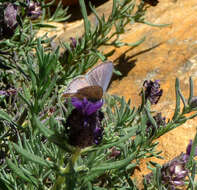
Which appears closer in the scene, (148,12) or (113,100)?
(113,100)

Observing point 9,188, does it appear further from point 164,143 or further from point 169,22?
point 169,22

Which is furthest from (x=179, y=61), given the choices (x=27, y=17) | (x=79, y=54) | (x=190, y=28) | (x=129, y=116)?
(x=27, y=17)

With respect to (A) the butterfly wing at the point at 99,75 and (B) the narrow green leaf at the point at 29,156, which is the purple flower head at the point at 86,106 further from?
(A) the butterfly wing at the point at 99,75

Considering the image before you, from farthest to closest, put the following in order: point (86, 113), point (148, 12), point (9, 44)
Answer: point (148, 12)
point (9, 44)
point (86, 113)

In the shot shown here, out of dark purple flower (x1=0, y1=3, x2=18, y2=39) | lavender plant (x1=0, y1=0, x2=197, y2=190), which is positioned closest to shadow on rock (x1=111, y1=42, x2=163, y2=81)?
lavender plant (x1=0, y1=0, x2=197, y2=190)

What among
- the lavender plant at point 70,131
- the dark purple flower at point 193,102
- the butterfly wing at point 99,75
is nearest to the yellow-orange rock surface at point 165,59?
the lavender plant at point 70,131

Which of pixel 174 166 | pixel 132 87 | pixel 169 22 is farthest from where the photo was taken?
pixel 169 22

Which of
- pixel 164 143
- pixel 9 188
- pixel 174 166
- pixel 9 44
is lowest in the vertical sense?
pixel 164 143
